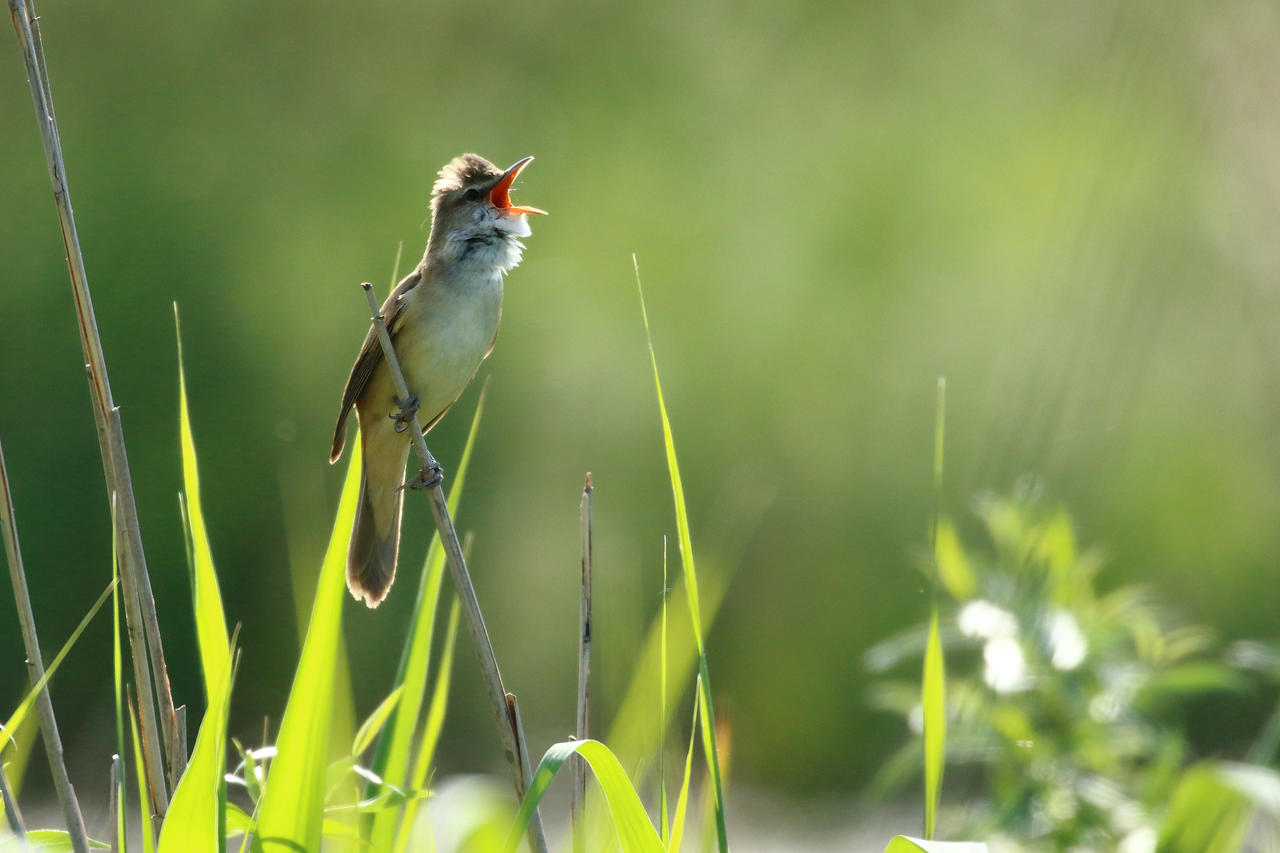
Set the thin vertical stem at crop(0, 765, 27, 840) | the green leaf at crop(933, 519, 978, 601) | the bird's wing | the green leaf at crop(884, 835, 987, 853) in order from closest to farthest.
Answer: the green leaf at crop(884, 835, 987, 853) < the thin vertical stem at crop(0, 765, 27, 840) < the green leaf at crop(933, 519, 978, 601) < the bird's wing

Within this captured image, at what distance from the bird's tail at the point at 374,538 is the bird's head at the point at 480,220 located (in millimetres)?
572

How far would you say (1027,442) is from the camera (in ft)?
15.4

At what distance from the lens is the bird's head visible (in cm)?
317

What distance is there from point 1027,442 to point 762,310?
2.27 meters

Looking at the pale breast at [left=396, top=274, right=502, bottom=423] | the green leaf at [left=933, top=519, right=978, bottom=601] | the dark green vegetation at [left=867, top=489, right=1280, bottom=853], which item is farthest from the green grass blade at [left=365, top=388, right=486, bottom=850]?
the pale breast at [left=396, top=274, right=502, bottom=423]

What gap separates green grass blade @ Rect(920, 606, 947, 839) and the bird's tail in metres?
1.36

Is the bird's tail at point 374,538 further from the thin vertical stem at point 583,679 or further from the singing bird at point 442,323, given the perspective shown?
the thin vertical stem at point 583,679

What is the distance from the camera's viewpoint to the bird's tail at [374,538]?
2717 mm

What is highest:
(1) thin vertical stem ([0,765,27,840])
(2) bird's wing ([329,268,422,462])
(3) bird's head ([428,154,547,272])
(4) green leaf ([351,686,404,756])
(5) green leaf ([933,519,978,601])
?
(3) bird's head ([428,154,547,272])

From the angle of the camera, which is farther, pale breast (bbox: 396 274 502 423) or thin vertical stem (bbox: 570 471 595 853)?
pale breast (bbox: 396 274 502 423)

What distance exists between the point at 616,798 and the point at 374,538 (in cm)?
158

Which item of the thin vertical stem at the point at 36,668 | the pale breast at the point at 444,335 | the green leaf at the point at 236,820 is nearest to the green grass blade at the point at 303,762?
the green leaf at the point at 236,820

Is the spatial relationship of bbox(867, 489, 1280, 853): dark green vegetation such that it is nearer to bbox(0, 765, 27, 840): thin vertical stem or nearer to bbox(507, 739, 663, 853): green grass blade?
bbox(507, 739, 663, 853): green grass blade

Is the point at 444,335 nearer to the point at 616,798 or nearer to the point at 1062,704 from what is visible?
the point at 1062,704
